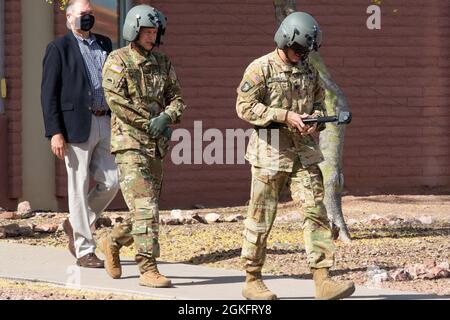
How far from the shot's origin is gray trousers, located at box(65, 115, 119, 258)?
35.3 ft

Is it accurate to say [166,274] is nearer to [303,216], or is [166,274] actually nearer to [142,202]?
[142,202]

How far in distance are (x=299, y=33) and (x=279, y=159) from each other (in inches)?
33.0

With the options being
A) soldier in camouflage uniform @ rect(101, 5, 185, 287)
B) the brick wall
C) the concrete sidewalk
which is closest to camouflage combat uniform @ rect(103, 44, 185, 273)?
soldier in camouflage uniform @ rect(101, 5, 185, 287)

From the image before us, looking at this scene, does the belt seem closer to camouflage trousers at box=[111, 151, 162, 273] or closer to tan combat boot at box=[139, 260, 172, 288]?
camouflage trousers at box=[111, 151, 162, 273]

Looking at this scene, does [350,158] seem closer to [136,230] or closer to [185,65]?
[185,65]

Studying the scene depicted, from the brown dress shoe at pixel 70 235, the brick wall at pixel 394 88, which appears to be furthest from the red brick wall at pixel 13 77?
the brown dress shoe at pixel 70 235

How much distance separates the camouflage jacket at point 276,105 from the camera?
9156 mm

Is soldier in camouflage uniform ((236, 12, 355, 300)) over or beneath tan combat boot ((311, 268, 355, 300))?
over

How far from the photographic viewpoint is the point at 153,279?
9781 mm

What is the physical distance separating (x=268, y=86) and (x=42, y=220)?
19.4ft

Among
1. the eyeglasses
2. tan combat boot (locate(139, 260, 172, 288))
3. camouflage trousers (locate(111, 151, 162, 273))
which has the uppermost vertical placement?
the eyeglasses

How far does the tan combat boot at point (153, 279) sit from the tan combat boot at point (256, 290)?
2.24 ft

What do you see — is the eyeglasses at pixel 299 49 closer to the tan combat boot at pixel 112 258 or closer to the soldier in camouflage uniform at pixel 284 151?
the soldier in camouflage uniform at pixel 284 151

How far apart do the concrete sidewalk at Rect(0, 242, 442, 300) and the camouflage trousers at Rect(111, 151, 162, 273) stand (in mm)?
267
